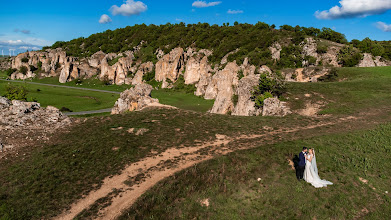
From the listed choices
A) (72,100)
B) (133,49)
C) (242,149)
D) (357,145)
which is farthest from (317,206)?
(133,49)

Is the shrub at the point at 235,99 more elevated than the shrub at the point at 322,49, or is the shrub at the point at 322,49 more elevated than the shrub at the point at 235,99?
the shrub at the point at 322,49

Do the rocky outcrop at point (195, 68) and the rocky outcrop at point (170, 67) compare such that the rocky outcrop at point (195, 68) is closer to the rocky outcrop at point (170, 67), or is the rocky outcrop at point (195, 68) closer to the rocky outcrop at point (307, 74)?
the rocky outcrop at point (170, 67)

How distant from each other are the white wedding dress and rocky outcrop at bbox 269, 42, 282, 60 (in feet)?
331

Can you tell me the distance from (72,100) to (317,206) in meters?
91.9

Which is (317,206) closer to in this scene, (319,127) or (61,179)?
(319,127)

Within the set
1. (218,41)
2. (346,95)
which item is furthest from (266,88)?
(218,41)

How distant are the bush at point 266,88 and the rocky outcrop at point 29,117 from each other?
38196 mm

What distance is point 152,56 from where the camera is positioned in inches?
6019

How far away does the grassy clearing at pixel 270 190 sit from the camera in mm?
15680

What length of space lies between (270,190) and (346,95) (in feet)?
136

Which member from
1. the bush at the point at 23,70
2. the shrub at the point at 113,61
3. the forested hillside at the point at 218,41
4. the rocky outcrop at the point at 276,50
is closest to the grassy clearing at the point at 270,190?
the forested hillside at the point at 218,41

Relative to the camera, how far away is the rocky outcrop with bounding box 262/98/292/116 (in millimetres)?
41812

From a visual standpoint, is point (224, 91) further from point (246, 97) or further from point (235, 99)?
point (246, 97)

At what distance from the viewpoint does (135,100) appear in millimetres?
45344
